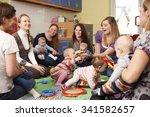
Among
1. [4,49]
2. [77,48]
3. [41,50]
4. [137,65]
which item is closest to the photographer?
[137,65]

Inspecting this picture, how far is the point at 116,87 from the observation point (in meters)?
1.32

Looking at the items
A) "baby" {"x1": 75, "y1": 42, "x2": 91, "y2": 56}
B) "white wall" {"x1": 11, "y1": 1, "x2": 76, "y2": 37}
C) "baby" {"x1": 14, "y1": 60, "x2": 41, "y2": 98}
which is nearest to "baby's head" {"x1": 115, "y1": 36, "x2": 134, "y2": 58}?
"baby" {"x1": 14, "y1": 60, "x2": 41, "y2": 98}

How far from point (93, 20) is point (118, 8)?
28.0 inches

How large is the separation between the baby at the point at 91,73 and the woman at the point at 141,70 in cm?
115

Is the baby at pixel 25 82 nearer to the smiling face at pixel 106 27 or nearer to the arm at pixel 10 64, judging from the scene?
the arm at pixel 10 64

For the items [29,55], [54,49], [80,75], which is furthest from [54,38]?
[80,75]

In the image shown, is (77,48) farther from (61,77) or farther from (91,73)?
(91,73)

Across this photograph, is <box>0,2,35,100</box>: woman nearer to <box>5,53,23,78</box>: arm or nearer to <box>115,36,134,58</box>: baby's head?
<box>5,53,23,78</box>: arm

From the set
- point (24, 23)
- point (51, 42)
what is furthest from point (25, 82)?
point (51, 42)

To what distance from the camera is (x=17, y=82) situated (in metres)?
2.21

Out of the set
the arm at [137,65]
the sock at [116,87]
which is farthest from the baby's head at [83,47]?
the arm at [137,65]

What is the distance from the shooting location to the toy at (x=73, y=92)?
92.3 inches

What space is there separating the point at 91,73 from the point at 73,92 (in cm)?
30

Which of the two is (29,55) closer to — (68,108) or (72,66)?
(72,66)
